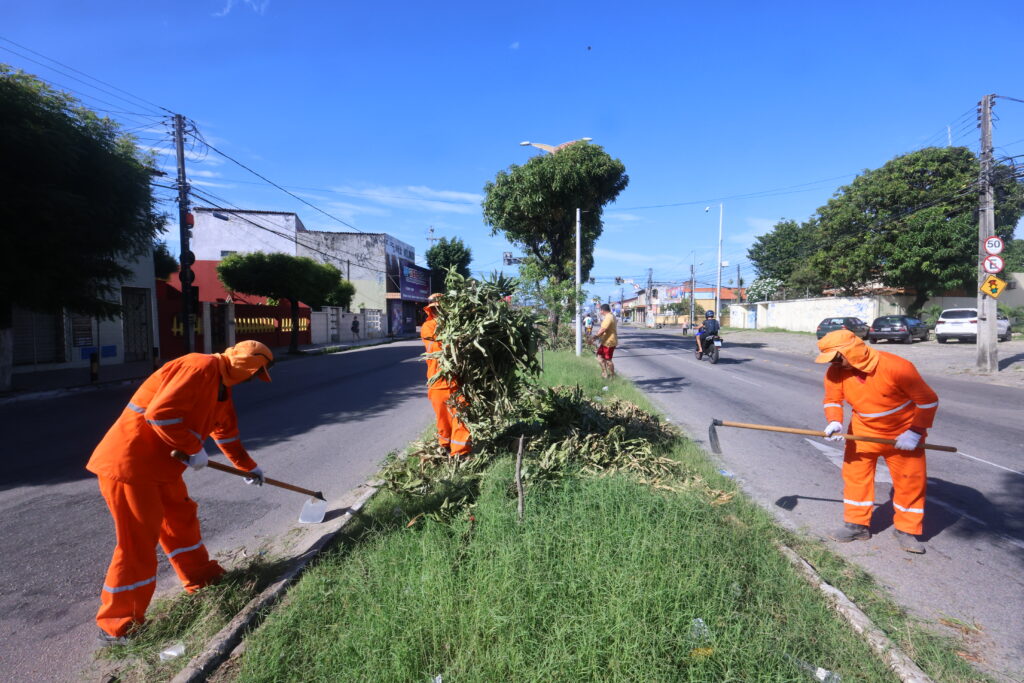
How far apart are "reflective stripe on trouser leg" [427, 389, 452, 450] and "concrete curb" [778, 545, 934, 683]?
2.88 metres

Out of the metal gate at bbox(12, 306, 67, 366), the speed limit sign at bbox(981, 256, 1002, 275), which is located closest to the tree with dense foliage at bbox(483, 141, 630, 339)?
the speed limit sign at bbox(981, 256, 1002, 275)

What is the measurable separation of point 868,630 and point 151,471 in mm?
3639

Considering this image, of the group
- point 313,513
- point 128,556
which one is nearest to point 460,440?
point 313,513

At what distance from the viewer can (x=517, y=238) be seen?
23.1m

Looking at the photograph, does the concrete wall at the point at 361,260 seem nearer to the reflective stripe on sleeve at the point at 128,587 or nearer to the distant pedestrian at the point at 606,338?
the distant pedestrian at the point at 606,338

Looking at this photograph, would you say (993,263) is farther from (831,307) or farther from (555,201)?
(831,307)

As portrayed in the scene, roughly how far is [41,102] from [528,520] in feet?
40.7

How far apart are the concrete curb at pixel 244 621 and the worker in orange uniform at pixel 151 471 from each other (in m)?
0.53

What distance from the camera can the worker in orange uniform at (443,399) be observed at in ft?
14.3

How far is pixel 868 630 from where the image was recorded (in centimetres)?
251

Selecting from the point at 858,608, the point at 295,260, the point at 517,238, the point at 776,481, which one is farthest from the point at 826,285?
the point at 858,608

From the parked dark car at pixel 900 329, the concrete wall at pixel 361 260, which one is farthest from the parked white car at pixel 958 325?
the concrete wall at pixel 361 260

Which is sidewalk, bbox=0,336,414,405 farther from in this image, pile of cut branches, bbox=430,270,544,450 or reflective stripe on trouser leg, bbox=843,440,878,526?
reflective stripe on trouser leg, bbox=843,440,878,526

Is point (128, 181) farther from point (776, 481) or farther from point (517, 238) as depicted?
point (517, 238)
